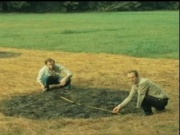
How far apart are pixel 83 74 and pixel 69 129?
20.3ft

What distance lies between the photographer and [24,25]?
37406 mm

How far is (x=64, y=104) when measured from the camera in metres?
10.7

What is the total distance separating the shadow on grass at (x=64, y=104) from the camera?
9.97 m

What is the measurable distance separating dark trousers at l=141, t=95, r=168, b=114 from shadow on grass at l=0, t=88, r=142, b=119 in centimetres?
44

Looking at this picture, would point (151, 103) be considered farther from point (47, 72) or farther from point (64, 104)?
point (47, 72)

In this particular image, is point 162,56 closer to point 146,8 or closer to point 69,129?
point 69,129

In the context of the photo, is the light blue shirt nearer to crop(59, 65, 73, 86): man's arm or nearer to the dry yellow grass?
crop(59, 65, 73, 86): man's arm

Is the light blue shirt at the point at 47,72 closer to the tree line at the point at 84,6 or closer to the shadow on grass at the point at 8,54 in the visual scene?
the shadow on grass at the point at 8,54

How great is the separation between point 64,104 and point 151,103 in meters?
2.01

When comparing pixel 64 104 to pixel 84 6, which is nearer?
pixel 64 104

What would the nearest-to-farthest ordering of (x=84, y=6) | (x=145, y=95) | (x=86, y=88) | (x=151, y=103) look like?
(x=145, y=95) → (x=151, y=103) → (x=86, y=88) → (x=84, y=6)

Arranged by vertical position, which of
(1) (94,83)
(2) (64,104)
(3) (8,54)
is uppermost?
(2) (64,104)

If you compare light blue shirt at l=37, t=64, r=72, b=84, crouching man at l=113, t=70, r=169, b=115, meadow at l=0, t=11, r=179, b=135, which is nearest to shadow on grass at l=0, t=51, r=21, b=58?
meadow at l=0, t=11, r=179, b=135

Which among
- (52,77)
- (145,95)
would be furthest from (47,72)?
(145,95)
